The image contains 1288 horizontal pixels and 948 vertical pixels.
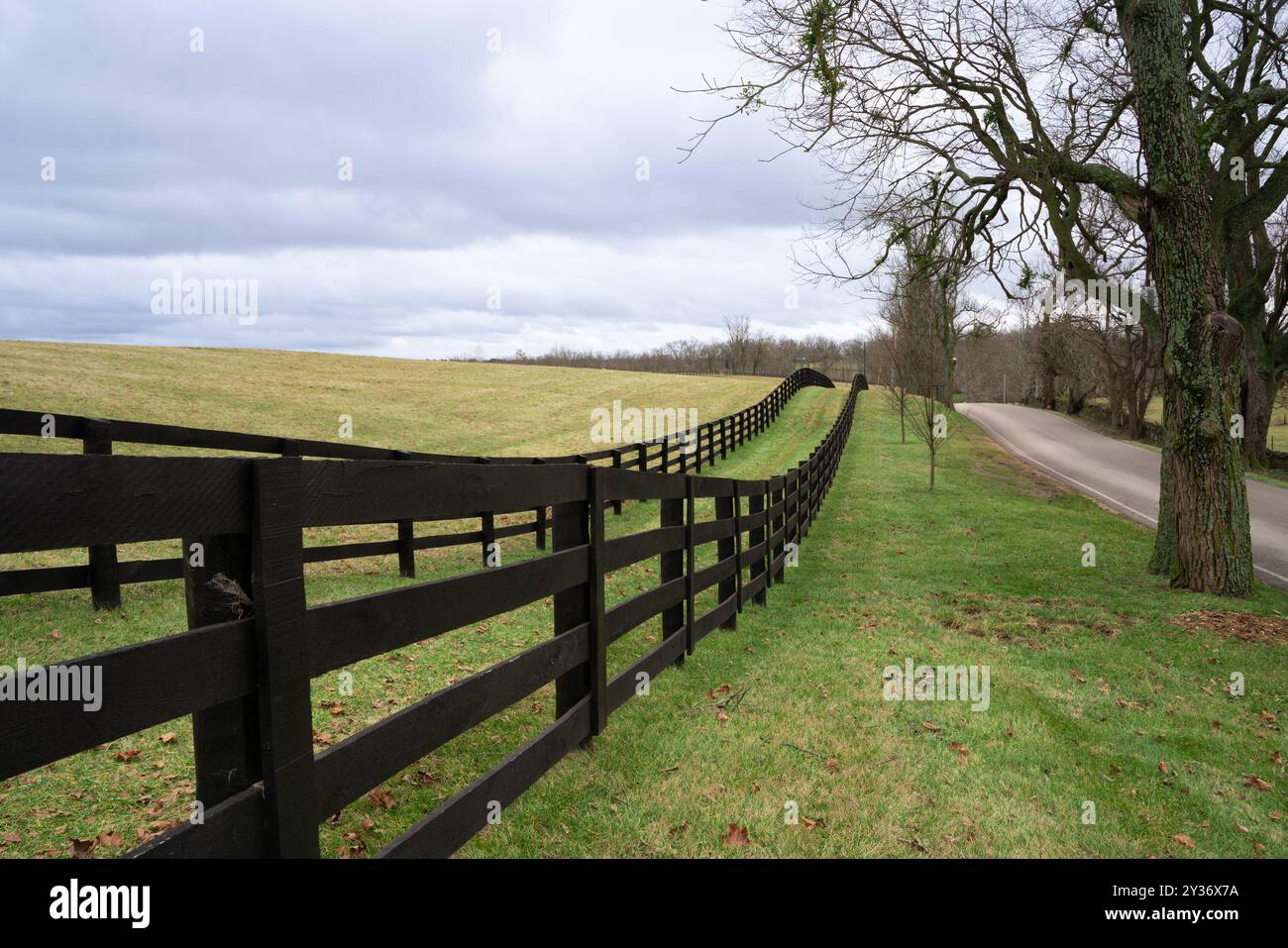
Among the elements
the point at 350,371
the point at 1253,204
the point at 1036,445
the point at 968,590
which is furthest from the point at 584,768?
the point at 350,371

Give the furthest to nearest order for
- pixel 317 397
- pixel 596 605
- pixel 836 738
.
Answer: pixel 317 397
pixel 836 738
pixel 596 605

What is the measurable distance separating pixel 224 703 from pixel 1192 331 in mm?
11336

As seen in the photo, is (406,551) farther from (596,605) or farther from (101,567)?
(596,605)

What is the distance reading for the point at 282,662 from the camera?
205cm

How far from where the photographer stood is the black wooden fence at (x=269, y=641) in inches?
63.9

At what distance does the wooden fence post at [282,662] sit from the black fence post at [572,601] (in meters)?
1.95

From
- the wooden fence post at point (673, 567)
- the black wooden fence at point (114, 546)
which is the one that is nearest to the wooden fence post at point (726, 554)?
the wooden fence post at point (673, 567)

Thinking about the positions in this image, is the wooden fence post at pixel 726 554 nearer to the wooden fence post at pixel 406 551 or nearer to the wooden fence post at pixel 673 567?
the wooden fence post at pixel 673 567

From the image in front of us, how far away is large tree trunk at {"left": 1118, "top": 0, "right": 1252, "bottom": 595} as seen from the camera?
31.7 feet

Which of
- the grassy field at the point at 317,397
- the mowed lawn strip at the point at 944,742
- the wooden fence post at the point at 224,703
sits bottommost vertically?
the mowed lawn strip at the point at 944,742

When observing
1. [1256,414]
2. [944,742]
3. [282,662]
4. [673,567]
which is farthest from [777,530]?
[1256,414]

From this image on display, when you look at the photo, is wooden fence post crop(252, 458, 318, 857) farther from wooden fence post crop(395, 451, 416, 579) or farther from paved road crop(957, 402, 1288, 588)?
paved road crop(957, 402, 1288, 588)

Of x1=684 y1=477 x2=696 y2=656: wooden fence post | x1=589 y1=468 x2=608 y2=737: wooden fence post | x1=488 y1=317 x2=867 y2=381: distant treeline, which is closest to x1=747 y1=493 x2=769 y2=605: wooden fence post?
x1=684 y1=477 x2=696 y2=656: wooden fence post
